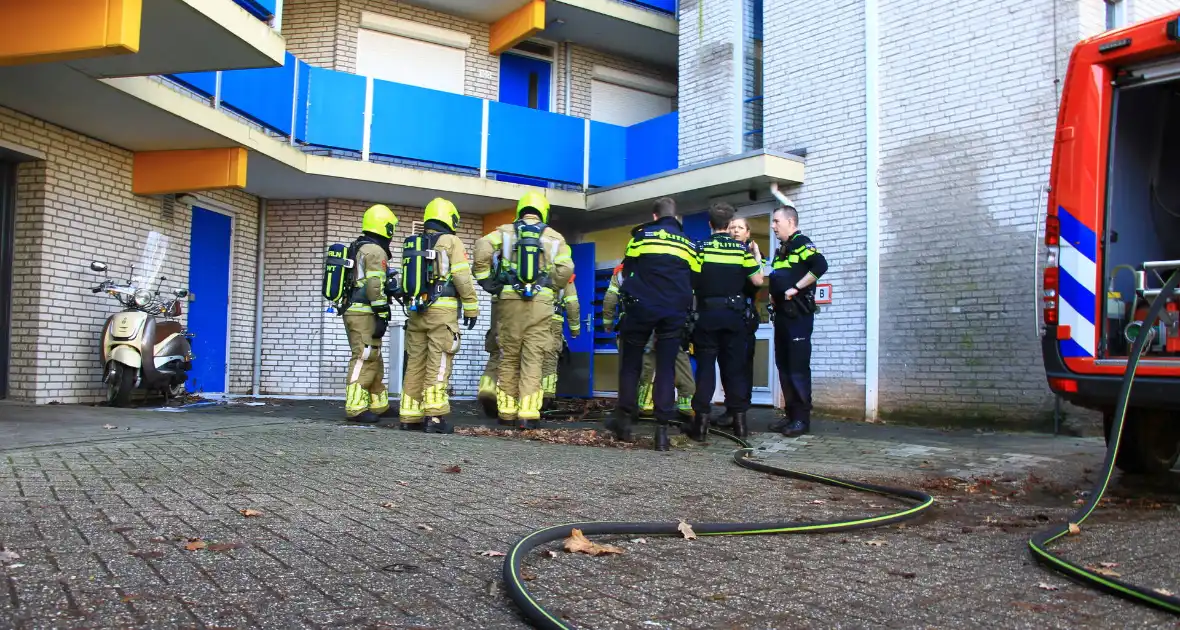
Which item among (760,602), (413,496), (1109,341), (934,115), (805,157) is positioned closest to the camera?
(760,602)

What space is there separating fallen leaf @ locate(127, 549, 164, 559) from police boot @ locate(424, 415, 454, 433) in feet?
14.6

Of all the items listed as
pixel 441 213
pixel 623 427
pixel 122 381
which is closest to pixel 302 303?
pixel 122 381

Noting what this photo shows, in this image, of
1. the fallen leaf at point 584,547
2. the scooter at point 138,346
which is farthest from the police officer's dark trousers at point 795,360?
the scooter at point 138,346

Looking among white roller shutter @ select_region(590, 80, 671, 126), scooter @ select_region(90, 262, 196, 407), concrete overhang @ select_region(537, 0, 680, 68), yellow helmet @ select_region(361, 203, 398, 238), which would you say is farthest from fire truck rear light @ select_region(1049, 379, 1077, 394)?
white roller shutter @ select_region(590, 80, 671, 126)

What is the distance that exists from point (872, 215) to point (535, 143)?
5.33 metres

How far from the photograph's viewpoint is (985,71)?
8820mm

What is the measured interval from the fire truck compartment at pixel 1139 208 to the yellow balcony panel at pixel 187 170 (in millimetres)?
8502

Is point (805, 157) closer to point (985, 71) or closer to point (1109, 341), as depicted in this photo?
point (985, 71)

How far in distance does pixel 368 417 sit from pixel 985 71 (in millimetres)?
7074

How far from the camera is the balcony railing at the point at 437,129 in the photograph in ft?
36.1

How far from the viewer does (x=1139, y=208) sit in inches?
220

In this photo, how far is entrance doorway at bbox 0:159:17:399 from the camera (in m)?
9.30

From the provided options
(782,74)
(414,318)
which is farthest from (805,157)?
(414,318)

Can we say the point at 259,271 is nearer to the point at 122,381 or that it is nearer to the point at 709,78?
the point at 122,381
